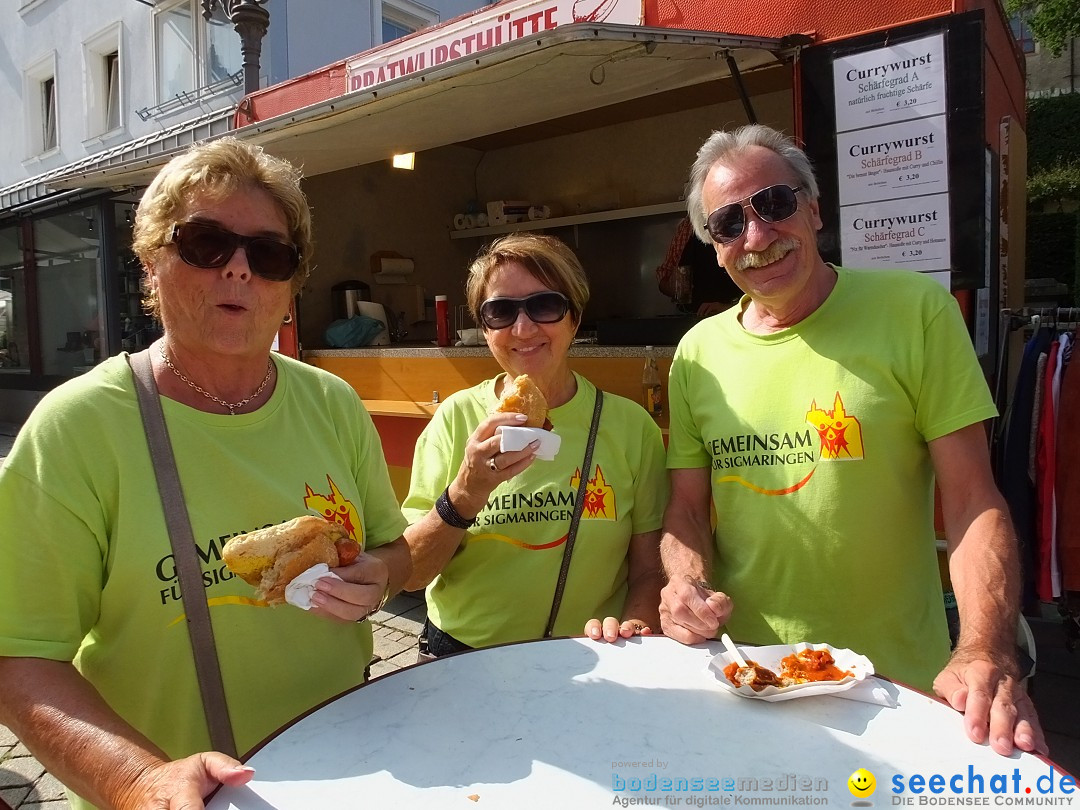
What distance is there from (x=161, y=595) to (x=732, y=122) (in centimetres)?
714

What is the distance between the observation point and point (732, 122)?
7250 millimetres

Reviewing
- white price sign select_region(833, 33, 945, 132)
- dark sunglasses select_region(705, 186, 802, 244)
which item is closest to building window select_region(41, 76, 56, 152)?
white price sign select_region(833, 33, 945, 132)

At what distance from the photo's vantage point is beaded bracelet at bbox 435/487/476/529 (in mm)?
2201

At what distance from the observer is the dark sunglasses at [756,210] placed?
218cm

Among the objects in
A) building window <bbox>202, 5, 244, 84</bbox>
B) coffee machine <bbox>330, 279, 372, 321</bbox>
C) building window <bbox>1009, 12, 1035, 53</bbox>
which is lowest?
coffee machine <bbox>330, 279, 372, 321</bbox>

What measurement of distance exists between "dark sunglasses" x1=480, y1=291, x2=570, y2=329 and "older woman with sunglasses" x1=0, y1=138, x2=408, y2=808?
27.7 inches

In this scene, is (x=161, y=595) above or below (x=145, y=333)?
below

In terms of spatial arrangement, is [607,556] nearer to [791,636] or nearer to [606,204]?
[791,636]

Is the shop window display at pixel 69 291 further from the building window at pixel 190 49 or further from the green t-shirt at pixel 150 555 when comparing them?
the green t-shirt at pixel 150 555

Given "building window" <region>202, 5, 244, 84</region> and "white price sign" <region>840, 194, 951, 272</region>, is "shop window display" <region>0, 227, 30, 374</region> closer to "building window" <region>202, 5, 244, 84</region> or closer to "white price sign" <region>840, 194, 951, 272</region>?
"building window" <region>202, 5, 244, 84</region>

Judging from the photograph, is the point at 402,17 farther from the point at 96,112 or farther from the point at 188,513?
the point at 188,513

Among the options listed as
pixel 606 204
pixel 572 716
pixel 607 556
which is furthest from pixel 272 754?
pixel 606 204

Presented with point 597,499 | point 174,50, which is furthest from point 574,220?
point 174,50

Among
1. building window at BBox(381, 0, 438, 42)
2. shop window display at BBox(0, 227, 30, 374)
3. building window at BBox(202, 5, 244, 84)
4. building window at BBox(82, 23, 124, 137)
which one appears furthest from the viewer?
building window at BBox(82, 23, 124, 137)
